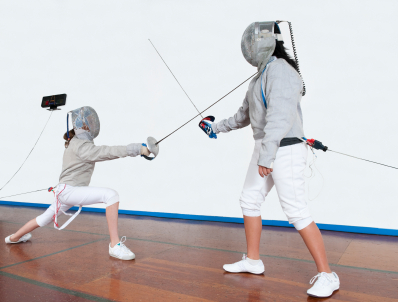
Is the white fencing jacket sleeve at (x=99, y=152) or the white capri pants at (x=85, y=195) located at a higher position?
the white fencing jacket sleeve at (x=99, y=152)

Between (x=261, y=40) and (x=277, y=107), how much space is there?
13.2 inches

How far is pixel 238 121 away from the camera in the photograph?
1.80m

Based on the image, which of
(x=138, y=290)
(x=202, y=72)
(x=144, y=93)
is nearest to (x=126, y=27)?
(x=144, y=93)

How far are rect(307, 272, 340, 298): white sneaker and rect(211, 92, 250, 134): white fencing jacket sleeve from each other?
2.75 feet

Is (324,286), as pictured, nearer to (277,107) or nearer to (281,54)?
(277,107)

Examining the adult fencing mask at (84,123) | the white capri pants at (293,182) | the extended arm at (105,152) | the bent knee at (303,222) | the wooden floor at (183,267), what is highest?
the adult fencing mask at (84,123)

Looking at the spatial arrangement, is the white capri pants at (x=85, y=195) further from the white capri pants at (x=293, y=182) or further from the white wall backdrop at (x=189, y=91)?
the white wall backdrop at (x=189, y=91)

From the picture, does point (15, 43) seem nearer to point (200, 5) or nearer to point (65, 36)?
point (65, 36)

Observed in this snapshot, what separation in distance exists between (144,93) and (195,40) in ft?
2.42

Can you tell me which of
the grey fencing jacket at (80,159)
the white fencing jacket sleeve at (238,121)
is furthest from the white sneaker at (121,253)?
the white fencing jacket sleeve at (238,121)

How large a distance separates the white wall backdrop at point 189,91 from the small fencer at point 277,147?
1240 mm

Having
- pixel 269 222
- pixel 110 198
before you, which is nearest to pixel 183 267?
pixel 110 198

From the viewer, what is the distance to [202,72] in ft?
10.1

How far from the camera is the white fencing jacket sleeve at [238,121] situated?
1752 mm
